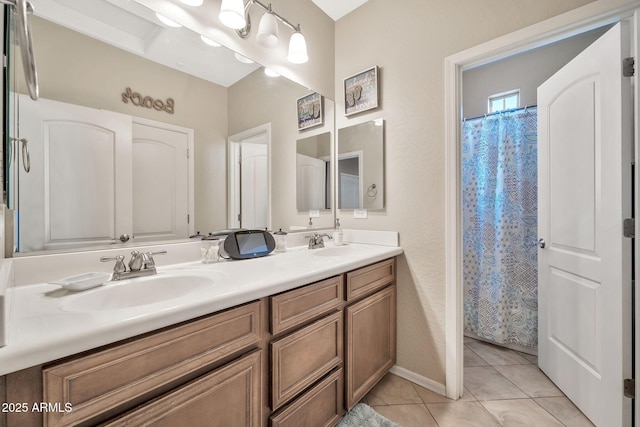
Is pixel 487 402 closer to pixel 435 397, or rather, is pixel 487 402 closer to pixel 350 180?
pixel 435 397

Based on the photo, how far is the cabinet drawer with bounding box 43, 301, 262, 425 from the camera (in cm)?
54

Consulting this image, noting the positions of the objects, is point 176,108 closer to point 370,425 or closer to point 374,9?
point 374,9

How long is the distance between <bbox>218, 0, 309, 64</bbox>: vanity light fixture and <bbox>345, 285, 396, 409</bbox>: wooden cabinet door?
1.57 m

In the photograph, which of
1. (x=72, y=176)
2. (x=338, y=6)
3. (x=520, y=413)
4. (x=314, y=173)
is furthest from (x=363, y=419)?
(x=338, y=6)

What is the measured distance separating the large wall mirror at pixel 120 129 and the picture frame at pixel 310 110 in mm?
452

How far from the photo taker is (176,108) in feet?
4.10

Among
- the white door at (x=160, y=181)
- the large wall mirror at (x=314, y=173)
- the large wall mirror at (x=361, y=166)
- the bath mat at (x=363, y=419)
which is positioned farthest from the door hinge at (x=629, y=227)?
the white door at (x=160, y=181)

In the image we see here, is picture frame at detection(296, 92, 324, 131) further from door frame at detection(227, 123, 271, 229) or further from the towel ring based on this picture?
the towel ring

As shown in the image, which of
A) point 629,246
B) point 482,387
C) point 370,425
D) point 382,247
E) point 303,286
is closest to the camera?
point 303,286

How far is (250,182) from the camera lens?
1.60 meters

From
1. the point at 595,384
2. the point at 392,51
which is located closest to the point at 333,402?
the point at 595,384

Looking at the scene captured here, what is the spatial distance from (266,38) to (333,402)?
199 cm

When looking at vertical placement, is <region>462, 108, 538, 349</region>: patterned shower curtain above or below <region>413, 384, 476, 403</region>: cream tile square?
above

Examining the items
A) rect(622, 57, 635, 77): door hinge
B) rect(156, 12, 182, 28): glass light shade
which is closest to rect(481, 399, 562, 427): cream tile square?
rect(622, 57, 635, 77): door hinge
